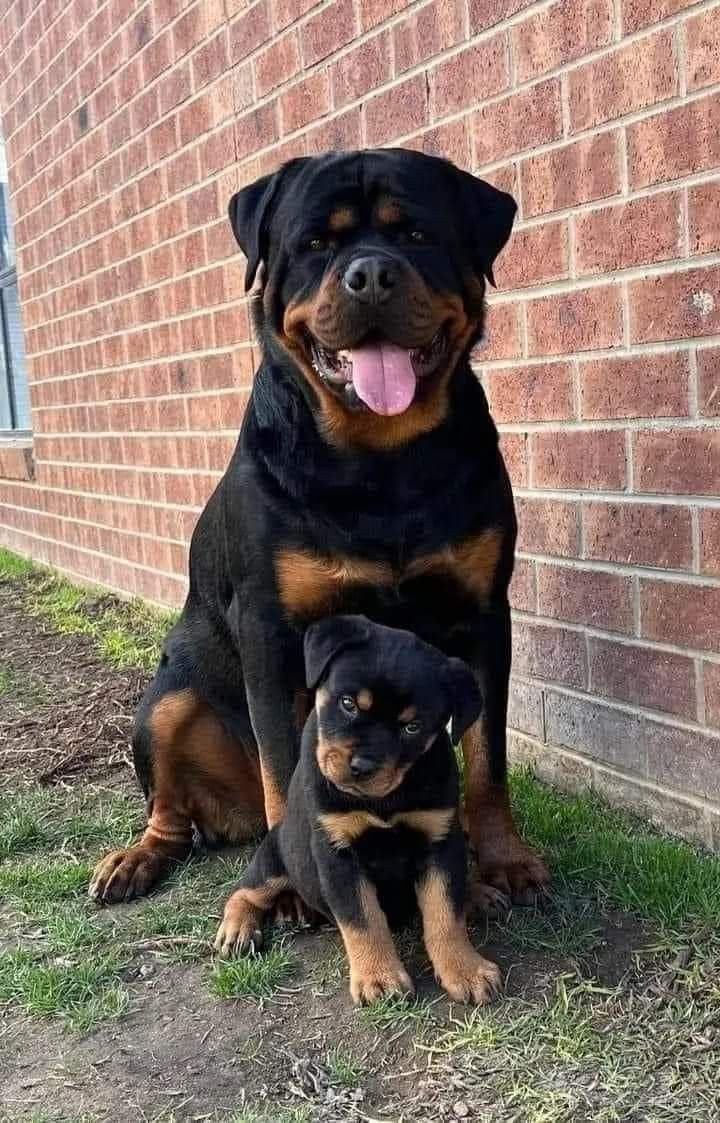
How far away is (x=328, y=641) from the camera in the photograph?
97.7 inches

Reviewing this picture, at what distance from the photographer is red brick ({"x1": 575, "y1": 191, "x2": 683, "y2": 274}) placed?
293 centimetres

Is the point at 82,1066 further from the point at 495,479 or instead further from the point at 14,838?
the point at 495,479

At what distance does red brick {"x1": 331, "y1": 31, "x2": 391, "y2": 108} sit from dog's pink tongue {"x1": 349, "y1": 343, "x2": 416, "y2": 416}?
5.61 feet

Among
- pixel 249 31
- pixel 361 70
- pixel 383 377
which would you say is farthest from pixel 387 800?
pixel 249 31

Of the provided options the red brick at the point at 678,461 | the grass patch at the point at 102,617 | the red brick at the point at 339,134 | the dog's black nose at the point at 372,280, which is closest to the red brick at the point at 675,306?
the red brick at the point at 678,461

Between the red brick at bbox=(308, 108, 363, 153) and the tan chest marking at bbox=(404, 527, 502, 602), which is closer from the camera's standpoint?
the tan chest marking at bbox=(404, 527, 502, 602)

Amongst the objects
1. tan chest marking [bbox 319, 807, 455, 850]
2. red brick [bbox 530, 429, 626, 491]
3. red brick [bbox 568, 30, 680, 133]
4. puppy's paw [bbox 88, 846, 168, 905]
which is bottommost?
puppy's paw [bbox 88, 846, 168, 905]

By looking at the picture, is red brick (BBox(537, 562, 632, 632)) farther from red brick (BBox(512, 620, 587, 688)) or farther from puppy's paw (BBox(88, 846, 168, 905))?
puppy's paw (BBox(88, 846, 168, 905))

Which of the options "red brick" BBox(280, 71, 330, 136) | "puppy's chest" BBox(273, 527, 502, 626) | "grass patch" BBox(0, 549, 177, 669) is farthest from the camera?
"grass patch" BBox(0, 549, 177, 669)

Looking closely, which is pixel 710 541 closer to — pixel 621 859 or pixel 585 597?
pixel 585 597

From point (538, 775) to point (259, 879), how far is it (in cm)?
125

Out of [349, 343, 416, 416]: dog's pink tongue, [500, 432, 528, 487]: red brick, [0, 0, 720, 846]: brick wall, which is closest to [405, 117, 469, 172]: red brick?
[0, 0, 720, 846]: brick wall

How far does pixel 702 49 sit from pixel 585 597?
1.52 m

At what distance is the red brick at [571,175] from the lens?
122 inches
